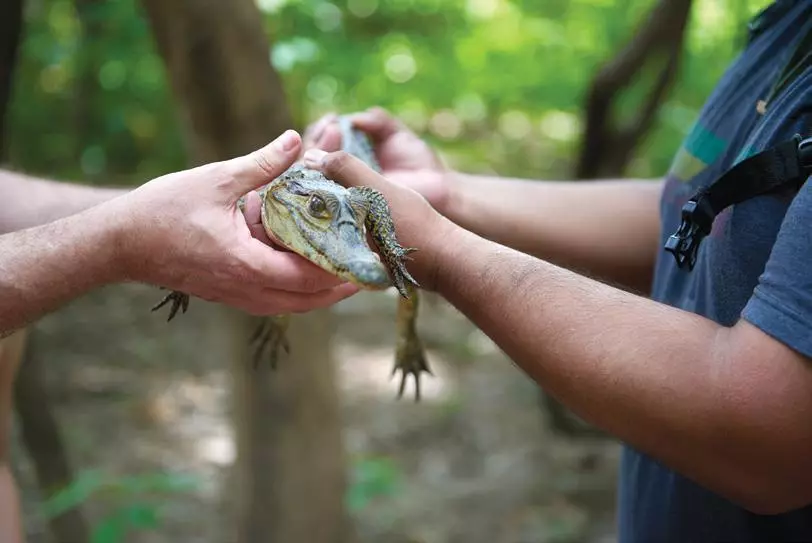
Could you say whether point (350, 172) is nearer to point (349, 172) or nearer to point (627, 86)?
point (349, 172)

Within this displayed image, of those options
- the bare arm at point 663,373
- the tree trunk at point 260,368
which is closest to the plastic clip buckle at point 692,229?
the bare arm at point 663,373

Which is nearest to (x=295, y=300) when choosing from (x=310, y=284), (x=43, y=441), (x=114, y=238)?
(x=310, y=284)

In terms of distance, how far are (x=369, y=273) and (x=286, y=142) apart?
431mm

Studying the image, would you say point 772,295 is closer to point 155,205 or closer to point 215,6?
point 155,205

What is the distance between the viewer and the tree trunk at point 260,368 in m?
2.97

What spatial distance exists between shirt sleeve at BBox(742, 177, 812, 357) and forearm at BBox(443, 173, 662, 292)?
977mm

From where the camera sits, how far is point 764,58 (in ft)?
6.10

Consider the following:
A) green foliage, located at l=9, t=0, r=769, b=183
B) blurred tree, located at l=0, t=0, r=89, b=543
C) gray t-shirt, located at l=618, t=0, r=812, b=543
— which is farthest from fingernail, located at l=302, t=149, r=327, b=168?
blurred tree, located at l=0, t=0, r=89, b=543

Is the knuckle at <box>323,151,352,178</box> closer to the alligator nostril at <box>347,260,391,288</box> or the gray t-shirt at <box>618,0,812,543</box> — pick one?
the alligator nostril at <box>347,260,391,288</box>

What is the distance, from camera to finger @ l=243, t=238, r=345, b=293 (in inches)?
68.5

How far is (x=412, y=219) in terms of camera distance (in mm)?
1854

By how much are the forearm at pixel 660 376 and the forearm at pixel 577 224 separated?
2.37 ft

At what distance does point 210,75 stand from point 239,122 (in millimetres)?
196

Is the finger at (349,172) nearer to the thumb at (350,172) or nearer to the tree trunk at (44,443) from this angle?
the thumb at (350,172)
